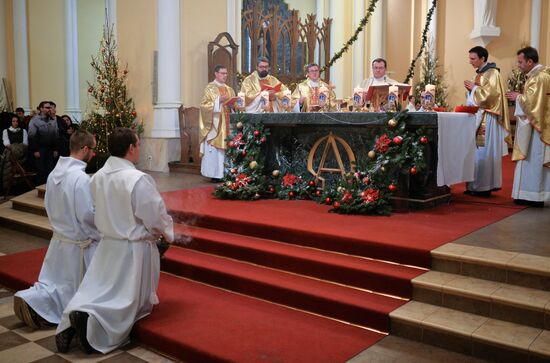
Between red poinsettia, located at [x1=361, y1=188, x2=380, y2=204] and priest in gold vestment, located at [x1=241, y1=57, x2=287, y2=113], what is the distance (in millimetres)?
2451

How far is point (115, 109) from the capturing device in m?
11.1

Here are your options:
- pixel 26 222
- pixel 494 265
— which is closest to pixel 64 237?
pixel 494 265

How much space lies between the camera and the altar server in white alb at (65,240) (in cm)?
434

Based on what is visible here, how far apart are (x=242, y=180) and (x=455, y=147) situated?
8.41 ft

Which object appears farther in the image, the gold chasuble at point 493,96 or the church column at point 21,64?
the church column at point 21,64

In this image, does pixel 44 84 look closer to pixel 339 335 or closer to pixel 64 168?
pixel 64 168

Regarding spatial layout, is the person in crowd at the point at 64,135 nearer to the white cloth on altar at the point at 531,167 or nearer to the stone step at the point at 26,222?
the stone step at the point at 26,222

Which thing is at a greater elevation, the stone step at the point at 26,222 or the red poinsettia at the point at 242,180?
the red poinsettia at the point at 242,180

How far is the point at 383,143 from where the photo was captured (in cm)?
596

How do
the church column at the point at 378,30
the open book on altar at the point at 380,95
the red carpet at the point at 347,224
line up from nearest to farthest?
the red carpet at the point at 347,224, the open book on altar at the point at 380,95, the church column at the point at 378,30

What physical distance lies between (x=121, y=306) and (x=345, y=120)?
340 cm

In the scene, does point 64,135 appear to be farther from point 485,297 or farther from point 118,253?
point 485,297

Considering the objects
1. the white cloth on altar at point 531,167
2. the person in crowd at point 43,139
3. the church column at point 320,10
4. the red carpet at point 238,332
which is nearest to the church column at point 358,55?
the church column at point 320,10

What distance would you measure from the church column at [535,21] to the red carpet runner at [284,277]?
860 centimetres
